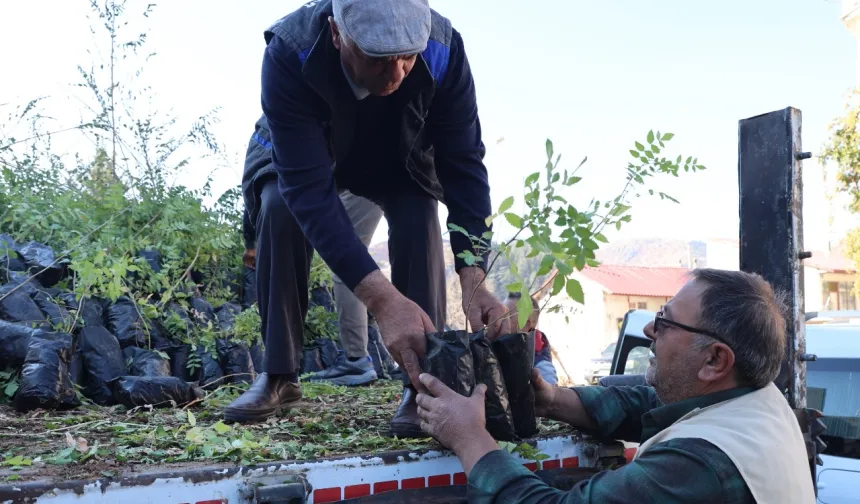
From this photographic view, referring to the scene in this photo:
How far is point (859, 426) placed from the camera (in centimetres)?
429

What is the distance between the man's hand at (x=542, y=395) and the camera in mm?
2586

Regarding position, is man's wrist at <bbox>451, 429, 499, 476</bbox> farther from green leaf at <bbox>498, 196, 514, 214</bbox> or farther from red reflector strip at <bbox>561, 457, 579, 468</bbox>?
green leaf at <bbox>498, 196, 514, 214</bbox>

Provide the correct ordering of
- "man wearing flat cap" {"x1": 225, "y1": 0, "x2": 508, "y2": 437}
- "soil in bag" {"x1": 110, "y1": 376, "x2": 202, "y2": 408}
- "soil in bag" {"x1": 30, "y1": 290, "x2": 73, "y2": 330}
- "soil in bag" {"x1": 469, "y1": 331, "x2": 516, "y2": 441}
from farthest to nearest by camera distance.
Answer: "soil in bag" {"x1": 30, "y1": 290, "x2": 73, "y2": 330} → "soil in bag" {"x1": 110, "y1": 376, "x2": 202, "y2": 408} → "man wearing flat cap" {"x1": 225, "y1": 0, "x2": 508, "y2": 437} → "soil in bag" {"x1": 469, "y1": 331, "x2": 516, "y2": 441}

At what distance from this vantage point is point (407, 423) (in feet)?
7.96

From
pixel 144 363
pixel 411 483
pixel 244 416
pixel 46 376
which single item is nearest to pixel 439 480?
pixel 411 483

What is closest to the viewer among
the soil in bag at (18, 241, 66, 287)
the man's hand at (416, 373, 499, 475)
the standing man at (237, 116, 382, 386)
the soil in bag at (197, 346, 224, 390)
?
the man's hand at (416, 373, 499, 475)

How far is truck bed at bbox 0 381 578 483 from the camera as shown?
194cm

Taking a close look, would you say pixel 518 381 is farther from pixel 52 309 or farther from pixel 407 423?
pixel 52 309

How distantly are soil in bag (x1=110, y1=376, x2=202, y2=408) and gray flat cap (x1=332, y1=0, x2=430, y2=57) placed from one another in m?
1.87

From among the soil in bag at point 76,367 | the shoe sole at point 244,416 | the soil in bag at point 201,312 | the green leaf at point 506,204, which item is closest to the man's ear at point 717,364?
the green leaf at point 506,204

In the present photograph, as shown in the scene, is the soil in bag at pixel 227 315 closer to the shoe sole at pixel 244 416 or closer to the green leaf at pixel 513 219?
the shoe sole at pixel 244 416

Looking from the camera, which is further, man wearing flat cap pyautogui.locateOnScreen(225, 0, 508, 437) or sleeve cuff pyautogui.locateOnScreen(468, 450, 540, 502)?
man wearing flat cap pyautogui.locateOnScreen(225, 0, 508, 437)

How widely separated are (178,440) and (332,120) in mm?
1242

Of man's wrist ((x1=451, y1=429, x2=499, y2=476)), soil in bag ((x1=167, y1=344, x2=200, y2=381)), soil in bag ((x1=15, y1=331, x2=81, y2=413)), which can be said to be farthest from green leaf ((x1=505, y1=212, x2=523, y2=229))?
soil in bag ((x1=167, y1=344, x2=200, y2=381))
